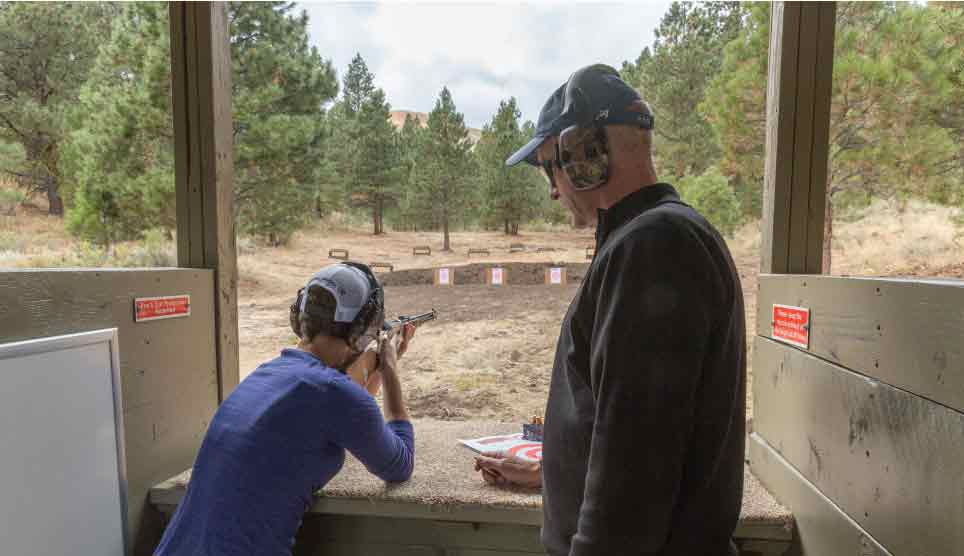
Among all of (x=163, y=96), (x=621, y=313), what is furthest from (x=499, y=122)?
(x=163, y=96)

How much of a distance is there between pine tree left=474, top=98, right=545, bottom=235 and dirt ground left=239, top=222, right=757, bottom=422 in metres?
0.17

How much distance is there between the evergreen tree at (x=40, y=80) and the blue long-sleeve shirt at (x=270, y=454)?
2.30 metres

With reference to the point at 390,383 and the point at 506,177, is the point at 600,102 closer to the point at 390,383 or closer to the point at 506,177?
the point at 390,383

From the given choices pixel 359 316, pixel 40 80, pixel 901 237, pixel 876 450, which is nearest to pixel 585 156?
pixel 876 450

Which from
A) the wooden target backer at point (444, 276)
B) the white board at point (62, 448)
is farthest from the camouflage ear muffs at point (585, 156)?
the wooden target backer at point (444, 276)

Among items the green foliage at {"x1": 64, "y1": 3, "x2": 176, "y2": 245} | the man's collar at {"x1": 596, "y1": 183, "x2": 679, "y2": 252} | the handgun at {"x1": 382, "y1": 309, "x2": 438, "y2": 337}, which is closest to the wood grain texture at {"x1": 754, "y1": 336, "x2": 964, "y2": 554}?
the man's collar at {"x1": 596, "y1": 183, "x2": 679, "y2": 252}

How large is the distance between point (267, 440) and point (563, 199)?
80cm

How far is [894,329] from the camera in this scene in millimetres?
898

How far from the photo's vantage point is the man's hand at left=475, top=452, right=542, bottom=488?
1.49m

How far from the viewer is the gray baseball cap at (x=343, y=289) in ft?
4.67

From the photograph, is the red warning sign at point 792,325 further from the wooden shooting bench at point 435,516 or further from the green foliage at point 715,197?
the green foliage at point 715,197

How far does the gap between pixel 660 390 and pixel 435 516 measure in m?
0.96

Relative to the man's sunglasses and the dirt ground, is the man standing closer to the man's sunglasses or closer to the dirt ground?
the man's sunglasses

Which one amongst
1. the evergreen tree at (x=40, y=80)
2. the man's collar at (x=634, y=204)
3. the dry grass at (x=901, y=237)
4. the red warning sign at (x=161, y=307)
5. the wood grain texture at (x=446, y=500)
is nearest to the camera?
the man's collar at (x=634, y=204)
